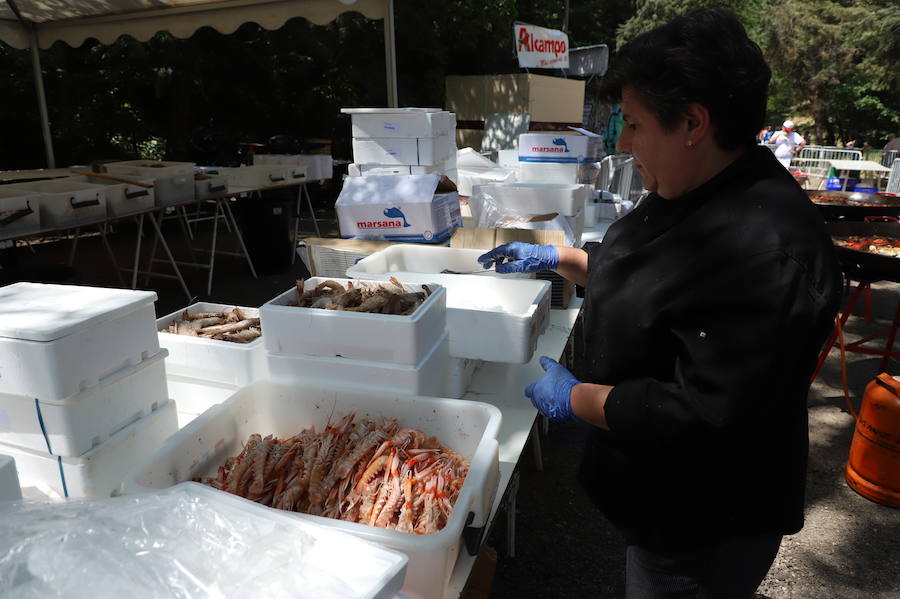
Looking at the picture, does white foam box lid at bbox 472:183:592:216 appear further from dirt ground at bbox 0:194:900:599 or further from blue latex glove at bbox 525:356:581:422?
blue latex glove at bbox 525:356:581:422

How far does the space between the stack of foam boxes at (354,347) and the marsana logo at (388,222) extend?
1.70 metres

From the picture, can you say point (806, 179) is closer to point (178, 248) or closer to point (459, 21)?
point (459, 21)

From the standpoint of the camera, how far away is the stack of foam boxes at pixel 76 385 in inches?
56.3

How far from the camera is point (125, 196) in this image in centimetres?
523

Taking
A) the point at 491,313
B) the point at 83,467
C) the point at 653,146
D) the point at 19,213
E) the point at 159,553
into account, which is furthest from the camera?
the point at 19,213

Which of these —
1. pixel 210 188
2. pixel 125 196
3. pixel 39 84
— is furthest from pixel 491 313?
pixel 39 84

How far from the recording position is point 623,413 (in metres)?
1.19

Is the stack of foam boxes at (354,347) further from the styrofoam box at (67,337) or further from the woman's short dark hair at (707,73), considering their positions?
the woman's short dark hair at (707,73)

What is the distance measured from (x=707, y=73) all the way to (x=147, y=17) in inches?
296

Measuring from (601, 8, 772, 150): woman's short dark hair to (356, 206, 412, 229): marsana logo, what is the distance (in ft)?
8.02

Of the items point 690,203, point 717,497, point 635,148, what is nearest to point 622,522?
point 717,497

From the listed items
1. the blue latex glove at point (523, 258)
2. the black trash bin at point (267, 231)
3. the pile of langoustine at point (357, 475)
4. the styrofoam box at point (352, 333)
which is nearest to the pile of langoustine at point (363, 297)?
the styrofoam box at point (352, 333)

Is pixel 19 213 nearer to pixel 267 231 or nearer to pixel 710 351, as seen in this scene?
pixel 267 231

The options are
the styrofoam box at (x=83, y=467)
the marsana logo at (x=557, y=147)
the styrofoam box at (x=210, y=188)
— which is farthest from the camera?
the styrofoam box at (x=210, y=188)
